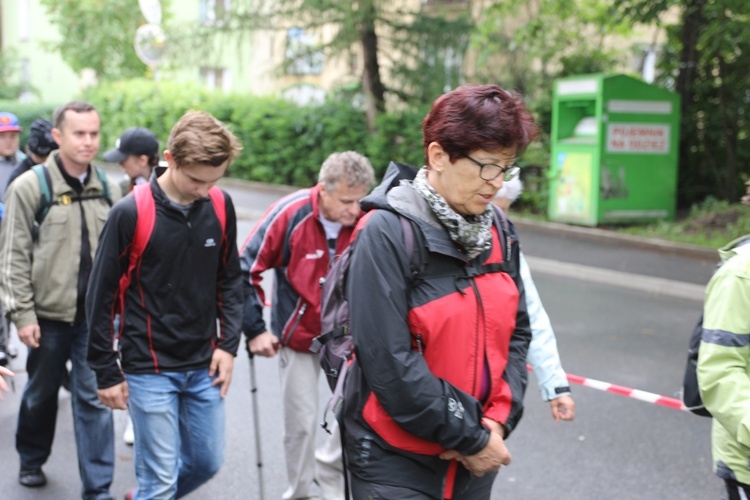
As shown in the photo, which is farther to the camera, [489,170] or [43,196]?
[43,196]

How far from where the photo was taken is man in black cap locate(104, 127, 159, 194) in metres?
5.22

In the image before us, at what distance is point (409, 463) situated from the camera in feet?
7.89

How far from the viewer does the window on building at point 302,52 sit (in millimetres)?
17531

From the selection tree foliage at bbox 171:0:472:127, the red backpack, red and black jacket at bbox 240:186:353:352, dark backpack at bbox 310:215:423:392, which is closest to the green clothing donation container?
tree foliage at bbox 171:0:472:127

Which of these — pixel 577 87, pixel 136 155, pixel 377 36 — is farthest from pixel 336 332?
pixel 377 36

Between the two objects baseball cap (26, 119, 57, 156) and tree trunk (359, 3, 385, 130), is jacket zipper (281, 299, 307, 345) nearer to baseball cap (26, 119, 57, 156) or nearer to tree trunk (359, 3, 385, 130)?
baseball cap (26, 119, 57, 156)

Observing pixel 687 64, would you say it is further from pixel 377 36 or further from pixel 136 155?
pixel 136 155

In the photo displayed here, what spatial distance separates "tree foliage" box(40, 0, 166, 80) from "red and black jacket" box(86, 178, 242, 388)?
1188 inches

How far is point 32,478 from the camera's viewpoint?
15.2 feet

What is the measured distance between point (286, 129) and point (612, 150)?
8529 mm

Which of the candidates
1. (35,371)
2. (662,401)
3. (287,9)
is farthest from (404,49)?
(35,371)

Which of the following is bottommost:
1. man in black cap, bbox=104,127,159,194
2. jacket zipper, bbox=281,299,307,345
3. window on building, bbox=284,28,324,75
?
jacket zipper, bbox=281,299,307,345

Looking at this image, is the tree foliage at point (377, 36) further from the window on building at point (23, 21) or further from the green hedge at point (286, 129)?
the window on building at point (23, 21)

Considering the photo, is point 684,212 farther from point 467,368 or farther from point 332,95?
point 467,368
